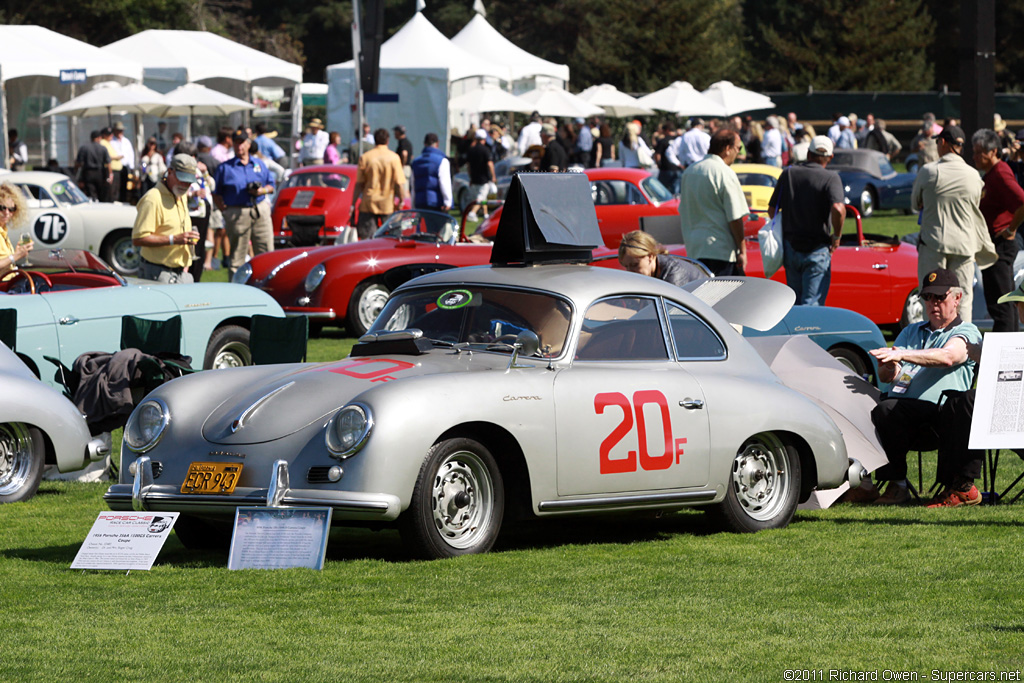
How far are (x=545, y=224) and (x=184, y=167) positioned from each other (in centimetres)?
529

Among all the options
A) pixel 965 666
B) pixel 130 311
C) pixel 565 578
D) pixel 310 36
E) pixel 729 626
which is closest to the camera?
pixel 965 666

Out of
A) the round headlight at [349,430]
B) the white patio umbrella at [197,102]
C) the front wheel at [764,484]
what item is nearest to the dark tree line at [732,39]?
the white patio umbrella at [197,102]

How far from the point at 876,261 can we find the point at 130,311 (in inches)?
295

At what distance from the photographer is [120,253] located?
23500 millimetres

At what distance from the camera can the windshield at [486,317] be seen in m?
7.61

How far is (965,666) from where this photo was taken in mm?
5047

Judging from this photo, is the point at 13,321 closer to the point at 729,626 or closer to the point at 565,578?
the point at 565,578

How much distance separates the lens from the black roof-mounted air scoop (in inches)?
325

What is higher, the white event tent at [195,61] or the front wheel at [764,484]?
the white event tent at [195,61]

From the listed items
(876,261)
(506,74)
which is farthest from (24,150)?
(876,261)

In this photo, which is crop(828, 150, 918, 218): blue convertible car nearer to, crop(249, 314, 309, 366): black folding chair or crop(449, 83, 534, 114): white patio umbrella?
crop(449, 83, 534, 114): white patio umbrella

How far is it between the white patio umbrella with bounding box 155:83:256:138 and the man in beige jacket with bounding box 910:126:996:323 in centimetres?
2343

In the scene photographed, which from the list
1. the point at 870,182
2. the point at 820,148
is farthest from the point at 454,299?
the point at 870,182

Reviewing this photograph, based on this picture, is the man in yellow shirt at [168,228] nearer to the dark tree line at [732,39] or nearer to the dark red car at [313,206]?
the dark red car at [313,206]
